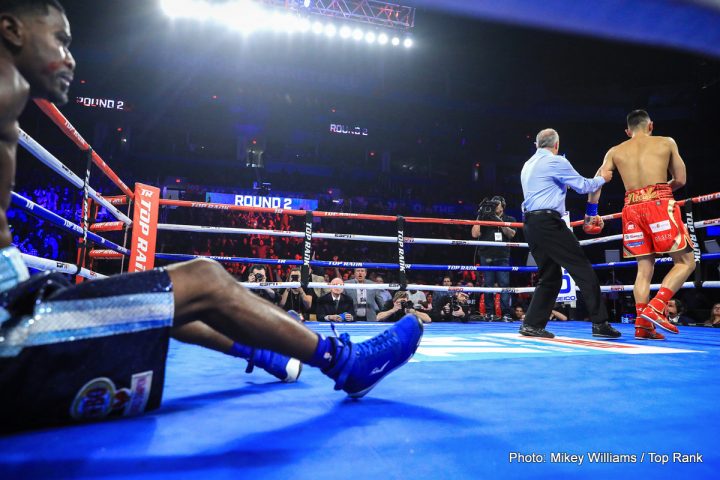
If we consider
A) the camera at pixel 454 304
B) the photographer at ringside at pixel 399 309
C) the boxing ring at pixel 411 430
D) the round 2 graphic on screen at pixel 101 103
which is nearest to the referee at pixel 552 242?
the boxing ring at pixel 411 430

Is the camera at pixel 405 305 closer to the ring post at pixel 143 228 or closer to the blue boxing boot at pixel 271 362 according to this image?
the ring post at pixel 143 228

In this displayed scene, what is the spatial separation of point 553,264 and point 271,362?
6.75ft

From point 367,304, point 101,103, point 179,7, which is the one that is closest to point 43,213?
point 367,304

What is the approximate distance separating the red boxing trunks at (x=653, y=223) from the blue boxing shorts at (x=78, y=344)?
2935 millimetres

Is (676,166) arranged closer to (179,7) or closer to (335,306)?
(335,306)

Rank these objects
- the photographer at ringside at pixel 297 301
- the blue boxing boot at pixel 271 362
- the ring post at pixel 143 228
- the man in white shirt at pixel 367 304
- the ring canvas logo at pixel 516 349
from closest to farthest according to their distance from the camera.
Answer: the blue boxing boot at pixel 271 362 < the ring canvas logo at pixel 516 349 < the ring post at pixel 143 228 < the photographer at ringside at pixel 297 301 < the man in white shirt at pixel 367 304

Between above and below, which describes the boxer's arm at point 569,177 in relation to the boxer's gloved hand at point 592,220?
above

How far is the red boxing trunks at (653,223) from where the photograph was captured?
2736mm

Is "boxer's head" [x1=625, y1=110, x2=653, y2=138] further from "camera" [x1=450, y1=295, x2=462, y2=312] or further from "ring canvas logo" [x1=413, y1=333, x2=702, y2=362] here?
"camera" [x1=450, y1=295, x2=462, y2=312]

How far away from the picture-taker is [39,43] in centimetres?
83

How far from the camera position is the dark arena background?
672 millimetres

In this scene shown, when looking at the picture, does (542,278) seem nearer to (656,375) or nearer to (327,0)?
(656,375)

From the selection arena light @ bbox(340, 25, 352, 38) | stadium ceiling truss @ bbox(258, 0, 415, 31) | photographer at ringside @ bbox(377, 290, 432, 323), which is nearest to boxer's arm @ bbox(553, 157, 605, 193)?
photographer at ringside @ bbox(377, 290, 432, 323)

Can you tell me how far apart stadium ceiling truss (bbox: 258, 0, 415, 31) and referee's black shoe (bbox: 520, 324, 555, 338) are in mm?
7875
